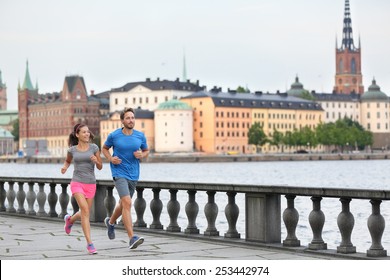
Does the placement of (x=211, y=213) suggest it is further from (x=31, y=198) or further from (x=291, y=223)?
(x=31, y=198)

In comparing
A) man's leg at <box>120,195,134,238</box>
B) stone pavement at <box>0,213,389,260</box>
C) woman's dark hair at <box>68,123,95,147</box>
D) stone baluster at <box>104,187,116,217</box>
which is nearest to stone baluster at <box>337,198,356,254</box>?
stone pavement at <box>0,213,389,260</box>

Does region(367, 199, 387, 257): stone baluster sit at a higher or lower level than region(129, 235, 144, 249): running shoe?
higher

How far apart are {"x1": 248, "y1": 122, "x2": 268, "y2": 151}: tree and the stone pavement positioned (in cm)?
16896

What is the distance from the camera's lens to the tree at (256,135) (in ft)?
597

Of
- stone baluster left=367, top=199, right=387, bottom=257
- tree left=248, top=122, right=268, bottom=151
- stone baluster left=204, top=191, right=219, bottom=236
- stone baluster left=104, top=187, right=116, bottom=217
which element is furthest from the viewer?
tree left=248, top=122, right=268, bottom=151

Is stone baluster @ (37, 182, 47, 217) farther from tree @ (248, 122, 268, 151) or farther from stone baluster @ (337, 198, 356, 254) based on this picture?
tree @ (248, 122, 268, 151)

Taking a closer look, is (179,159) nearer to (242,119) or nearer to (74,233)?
(242,119)

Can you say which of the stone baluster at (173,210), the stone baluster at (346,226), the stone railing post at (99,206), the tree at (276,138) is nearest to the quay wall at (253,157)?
the tree at (276,138)

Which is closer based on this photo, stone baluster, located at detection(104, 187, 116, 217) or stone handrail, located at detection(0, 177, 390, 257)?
stone handrail, located at detection(0, 177, 390, 257)

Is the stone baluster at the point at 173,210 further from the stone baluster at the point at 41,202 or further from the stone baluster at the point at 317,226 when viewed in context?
the stone baluster at the point at 41,202

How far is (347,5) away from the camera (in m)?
9.99

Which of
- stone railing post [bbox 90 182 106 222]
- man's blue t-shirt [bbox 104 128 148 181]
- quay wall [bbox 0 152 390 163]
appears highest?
man's blue t-shirt [bbox 104 128 148 181]

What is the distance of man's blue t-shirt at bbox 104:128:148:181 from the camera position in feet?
33.9
